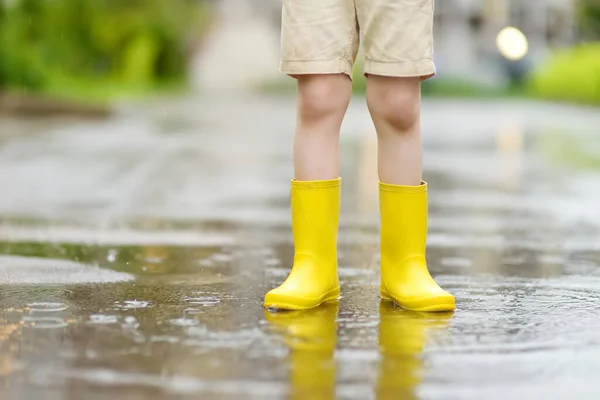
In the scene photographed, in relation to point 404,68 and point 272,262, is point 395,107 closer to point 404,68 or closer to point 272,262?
point 404,68

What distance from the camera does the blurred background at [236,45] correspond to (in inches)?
1124

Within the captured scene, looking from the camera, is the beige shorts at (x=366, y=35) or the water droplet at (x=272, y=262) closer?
the beige shorts at (x=366, y=35)

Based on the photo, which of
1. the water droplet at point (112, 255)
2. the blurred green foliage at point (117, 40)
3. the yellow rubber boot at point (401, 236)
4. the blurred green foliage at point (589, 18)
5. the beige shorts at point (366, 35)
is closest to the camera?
the beige shorts at point (366, 35)

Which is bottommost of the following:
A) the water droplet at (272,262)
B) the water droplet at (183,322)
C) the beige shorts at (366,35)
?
the water droplet at (272,262)

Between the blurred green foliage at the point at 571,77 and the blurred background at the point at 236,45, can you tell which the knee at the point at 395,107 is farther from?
the blurred background at the point at 236,45

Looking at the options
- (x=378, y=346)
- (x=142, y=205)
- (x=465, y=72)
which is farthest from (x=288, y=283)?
(x=465, y=72)

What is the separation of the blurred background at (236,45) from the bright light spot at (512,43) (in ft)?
0.16

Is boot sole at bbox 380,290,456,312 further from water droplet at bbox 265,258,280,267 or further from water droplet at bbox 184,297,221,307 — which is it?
water droplet at bbox 265,258,280,267

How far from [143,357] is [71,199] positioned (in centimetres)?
381

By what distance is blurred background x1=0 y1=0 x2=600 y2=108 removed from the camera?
28.5 meters

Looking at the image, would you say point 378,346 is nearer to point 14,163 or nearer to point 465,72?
point 14,163

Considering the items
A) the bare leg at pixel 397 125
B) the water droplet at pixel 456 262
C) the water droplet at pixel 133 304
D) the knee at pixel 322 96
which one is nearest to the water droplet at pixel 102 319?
the water droplet at pixel 133 304

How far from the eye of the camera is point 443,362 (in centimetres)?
254

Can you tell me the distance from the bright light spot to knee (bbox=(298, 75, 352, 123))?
103 feet
